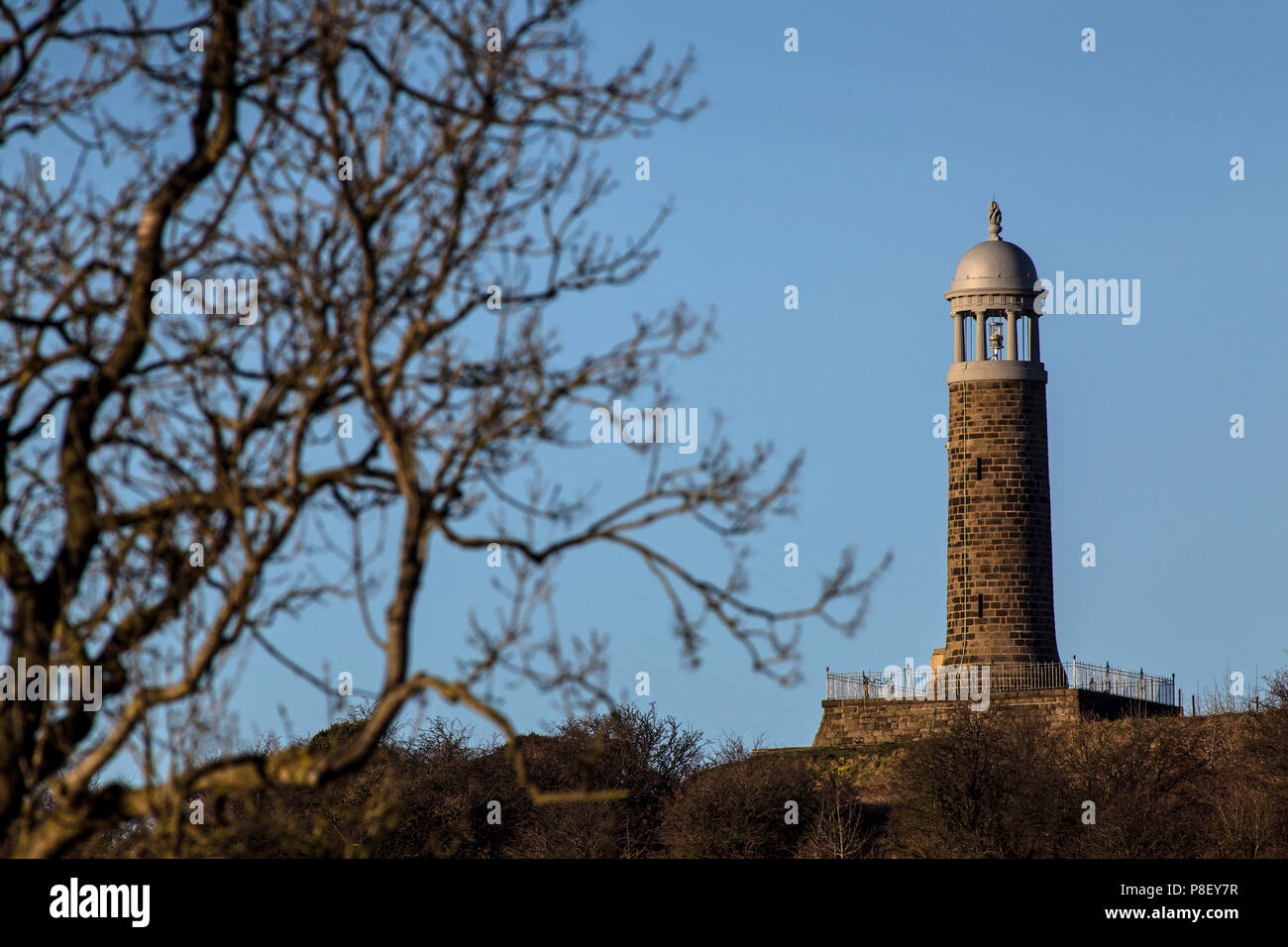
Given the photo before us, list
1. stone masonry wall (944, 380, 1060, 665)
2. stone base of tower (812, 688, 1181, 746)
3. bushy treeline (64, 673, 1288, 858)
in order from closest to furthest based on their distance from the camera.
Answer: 1. bushy treeline (64, 673, 1288, 858)
2. stone base of tower (812, 688, 1181, 746)
3. stone masonry wall (944, 380, 1060, 665)

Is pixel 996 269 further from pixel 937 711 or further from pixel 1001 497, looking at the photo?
pixel 937 711

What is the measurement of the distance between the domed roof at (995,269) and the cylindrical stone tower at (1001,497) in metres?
0.09

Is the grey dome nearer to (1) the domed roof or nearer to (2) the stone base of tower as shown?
(1) the domed roof

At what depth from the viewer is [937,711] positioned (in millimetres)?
60625

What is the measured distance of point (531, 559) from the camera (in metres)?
12.8

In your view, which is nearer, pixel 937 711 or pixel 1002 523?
pixel 1002 523

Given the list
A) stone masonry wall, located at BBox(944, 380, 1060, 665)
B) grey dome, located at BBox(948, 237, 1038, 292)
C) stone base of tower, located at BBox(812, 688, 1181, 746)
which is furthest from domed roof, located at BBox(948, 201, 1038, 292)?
stone base of tower, located at BBox(812, 688, 1181, 746)

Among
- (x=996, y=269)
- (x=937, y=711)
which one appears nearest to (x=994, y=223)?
(x=996, y=269)

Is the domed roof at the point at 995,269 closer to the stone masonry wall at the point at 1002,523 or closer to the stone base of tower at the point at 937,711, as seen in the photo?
the stone masonry wall at the point at 1002,523

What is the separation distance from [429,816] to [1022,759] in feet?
67.5

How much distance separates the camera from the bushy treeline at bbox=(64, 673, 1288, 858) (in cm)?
4972

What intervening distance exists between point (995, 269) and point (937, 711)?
1478cm
